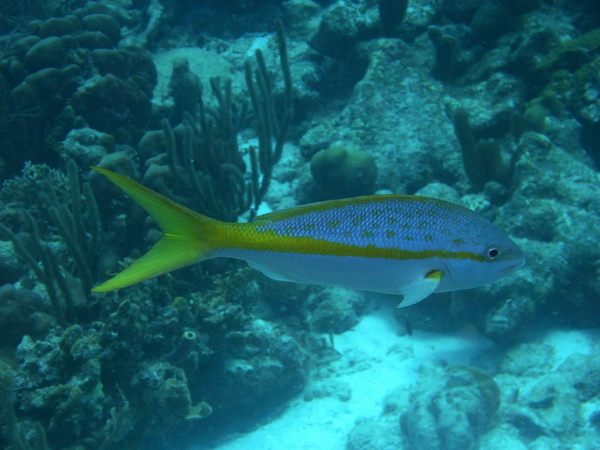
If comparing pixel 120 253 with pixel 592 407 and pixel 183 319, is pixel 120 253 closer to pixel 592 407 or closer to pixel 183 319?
pixel 183 319

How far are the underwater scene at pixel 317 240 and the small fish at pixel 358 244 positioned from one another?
1 cm

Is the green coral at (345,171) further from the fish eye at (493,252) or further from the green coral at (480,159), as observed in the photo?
the fish eye at (493,252)

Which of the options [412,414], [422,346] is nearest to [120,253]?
[412,414]

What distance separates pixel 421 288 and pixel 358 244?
41 cm

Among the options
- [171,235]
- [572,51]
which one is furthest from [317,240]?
[572,51]

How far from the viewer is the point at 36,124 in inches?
235

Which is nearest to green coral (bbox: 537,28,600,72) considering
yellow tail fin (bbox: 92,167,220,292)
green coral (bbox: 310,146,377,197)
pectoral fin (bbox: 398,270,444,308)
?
green coral (bbox: 310,146,377,197)

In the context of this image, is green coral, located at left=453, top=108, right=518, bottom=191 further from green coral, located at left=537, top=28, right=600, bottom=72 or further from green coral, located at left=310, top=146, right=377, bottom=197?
green coral, located at left=537, top=28, right=600, bottom=72

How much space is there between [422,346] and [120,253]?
14.4 feet

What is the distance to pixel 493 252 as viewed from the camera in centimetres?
194

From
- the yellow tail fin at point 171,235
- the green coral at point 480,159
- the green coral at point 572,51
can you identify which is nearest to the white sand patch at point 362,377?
the green coral at point 480,159

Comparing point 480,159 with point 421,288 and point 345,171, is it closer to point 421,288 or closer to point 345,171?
point 345,171

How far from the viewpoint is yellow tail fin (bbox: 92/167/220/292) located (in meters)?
1.71

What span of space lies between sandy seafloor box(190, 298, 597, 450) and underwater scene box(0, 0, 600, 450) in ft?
0.09
